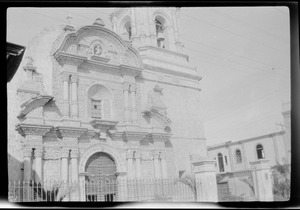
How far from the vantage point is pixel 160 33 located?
505 inches

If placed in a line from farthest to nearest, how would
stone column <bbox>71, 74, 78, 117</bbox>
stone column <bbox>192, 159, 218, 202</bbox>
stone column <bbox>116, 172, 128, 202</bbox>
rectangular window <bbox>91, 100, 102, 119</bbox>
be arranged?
rectangular window <bbox>91, 100, 102, 119</bbox> < stone column <bbox>71, 74, 78, 117</bbox> < stone column <bbox>116, 172, 128, 202</bbox> < stone column <bbox>192, 159, 218, 202</bbox>

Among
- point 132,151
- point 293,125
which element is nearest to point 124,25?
point 132,151

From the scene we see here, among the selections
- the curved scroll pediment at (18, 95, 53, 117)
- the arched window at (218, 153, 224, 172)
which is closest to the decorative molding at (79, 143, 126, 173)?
the curved scroll pediment at (18, 95, 53, 117)

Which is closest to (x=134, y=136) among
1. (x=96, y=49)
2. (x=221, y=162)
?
(x=96, y=49)

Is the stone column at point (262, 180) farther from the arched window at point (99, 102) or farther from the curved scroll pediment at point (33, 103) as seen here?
the curved scroll pediment at point (33, 103)

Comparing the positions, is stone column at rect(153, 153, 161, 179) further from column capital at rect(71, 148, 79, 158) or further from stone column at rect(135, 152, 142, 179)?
column capital at rect(71, 148, 79, 158)

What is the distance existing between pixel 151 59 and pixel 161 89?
1.14m

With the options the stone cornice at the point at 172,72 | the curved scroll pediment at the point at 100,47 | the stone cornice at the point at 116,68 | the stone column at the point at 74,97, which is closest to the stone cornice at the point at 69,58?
the curved scroll pediment at the point at 100,47

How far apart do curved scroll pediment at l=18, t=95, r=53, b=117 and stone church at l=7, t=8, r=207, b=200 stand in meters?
0.02

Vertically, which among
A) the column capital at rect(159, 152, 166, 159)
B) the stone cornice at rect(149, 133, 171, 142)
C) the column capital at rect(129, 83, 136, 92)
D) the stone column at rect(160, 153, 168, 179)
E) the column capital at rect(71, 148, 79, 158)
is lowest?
the stone column at rect(160, 153, 168, 179)

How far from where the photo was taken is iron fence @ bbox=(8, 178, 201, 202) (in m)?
7.35

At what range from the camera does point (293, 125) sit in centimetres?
751

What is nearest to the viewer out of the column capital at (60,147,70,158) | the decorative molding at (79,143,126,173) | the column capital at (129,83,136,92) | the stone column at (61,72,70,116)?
the column capital at (60,147,70,158)

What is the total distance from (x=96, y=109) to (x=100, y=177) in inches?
76.5
